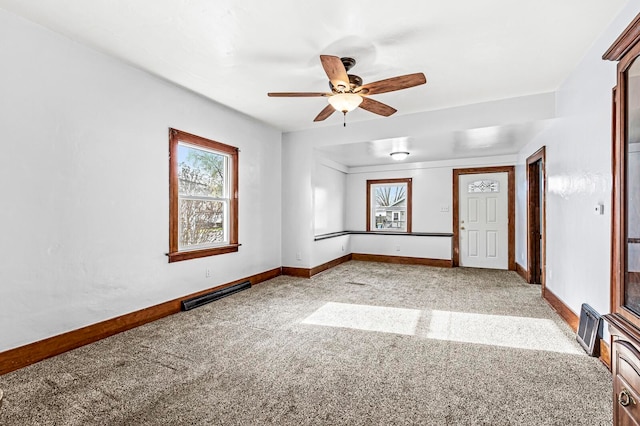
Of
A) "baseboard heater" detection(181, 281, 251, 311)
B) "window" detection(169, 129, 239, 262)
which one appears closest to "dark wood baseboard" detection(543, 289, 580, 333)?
"baseboard heater" detection(181, 281, 251, 311)

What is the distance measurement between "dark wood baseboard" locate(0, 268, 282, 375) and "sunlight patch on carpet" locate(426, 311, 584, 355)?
2.80 metres

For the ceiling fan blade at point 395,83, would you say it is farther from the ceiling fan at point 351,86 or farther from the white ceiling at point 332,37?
the white ceiling at point 332,37

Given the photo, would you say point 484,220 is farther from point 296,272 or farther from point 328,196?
point 296,272

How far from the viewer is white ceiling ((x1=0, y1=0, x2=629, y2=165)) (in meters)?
2.29

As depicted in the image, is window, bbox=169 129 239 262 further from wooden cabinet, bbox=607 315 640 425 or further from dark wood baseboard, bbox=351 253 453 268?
wooden cabinet, bbox=607 315 640 425

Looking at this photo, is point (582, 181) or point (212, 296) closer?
point (582, 181)

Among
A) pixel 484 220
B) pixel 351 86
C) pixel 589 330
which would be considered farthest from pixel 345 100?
pixel 484 220

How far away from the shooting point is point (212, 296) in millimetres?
4102

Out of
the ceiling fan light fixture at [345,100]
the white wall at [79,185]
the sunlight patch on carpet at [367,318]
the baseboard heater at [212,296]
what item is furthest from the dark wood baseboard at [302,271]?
the ceiling fan light fixture at [345,100]

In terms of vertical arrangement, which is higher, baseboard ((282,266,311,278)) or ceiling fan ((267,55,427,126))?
ceiling fan ((267,55,427,126))

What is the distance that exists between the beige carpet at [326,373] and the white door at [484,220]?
2.70 meters

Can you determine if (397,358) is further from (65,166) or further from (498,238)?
(498,238)

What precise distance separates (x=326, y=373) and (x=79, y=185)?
2595 millimetres

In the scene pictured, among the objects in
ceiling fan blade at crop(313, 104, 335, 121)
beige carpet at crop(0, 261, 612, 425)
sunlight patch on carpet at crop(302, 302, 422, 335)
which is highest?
ceiling fan blade at crop(313, 104, 335, 121)
